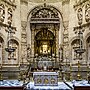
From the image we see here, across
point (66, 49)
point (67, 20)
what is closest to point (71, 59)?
point (66, 49)

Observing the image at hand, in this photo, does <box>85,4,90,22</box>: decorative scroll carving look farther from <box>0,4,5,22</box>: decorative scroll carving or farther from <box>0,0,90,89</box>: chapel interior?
<box>0,4,5,22</box>: decorative scroll carving

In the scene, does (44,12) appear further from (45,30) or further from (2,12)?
(2,12)

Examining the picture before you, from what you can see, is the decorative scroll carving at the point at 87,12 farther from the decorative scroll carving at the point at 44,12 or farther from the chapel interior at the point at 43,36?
the decorative scroll carving at the point at 44,12

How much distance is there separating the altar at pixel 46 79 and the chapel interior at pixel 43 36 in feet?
20.5

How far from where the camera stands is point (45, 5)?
86.3ft

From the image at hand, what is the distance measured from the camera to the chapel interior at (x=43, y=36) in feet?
73.0

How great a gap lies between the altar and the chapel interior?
6.25m

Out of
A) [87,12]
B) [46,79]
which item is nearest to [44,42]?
[87,12]

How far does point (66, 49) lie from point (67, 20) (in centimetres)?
288

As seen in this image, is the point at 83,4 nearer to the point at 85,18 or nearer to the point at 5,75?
the point at 85,18

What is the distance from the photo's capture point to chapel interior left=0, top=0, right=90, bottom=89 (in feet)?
73.0

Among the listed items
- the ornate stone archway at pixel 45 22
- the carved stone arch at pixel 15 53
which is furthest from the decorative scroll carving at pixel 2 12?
the ornate stone archway at pixel 45 22

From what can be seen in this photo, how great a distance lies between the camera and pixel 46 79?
1505 cm

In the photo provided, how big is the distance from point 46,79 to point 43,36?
1188 centimetres
